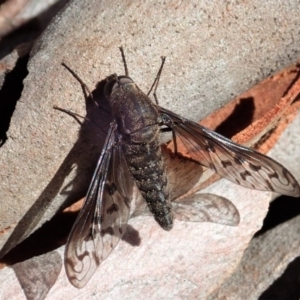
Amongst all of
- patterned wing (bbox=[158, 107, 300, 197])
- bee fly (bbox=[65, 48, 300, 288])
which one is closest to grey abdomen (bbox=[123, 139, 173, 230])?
bee fly (bbox=[65, 48, 300, 288])

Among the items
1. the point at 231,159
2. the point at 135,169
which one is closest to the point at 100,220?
the point at 135,169

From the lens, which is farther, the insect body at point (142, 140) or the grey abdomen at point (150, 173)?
the grey abdomen at point (150, 173)

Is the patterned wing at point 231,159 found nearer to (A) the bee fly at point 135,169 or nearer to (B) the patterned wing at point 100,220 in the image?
(A) the bee fly at point 135,169

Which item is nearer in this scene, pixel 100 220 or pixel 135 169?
pixel 100 220

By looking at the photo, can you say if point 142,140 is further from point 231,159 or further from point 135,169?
point 231,159

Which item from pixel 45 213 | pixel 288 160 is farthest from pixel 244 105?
pixel 45 213

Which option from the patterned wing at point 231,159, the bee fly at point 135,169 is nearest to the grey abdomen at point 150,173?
the bee fly at point 135,169

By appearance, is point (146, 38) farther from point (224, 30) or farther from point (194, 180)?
point (194, 180)
